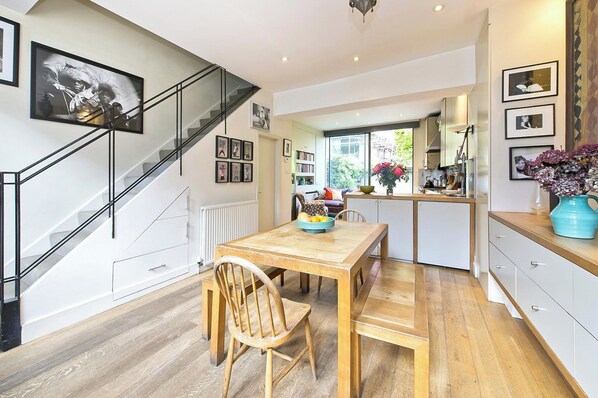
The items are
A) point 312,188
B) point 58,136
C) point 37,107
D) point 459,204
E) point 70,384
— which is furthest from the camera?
point 312,188

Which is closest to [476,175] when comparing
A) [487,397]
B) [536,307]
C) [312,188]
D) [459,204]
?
[459,204]

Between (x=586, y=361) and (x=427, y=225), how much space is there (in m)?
2.41

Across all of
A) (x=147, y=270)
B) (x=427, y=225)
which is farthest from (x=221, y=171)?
(x=427, y=225)

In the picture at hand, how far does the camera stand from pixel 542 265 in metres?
1.40

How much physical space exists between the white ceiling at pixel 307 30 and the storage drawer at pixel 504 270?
7.41ft

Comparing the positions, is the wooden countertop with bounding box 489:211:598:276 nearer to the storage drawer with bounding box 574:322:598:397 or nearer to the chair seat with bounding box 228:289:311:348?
the storage drawer with bounding box 574:322:598:397

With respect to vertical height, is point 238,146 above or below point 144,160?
above

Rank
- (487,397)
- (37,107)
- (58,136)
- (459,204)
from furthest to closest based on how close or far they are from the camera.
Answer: (459,204)
(58,136)
(37,107)
(487,397)

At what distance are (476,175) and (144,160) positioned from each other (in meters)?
4.21

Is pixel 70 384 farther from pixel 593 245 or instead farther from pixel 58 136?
pixel 593 245

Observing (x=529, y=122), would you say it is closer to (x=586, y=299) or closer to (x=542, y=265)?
(x=542, y=265)

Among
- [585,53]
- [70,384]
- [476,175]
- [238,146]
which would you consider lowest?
[70,384]

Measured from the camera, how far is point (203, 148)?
3387 millimetres

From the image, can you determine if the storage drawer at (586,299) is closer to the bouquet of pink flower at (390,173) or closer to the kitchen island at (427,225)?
the kitchen island at (427,225)
